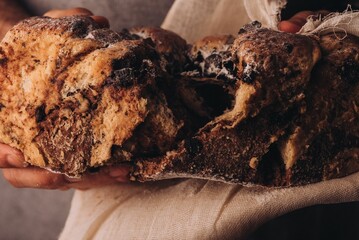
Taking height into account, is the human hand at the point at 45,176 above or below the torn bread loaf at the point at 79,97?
below

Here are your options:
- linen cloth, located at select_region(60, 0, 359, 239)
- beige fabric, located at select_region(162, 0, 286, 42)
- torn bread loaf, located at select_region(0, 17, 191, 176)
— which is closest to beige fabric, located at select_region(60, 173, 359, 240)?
linen cloth, located at select_region(60, 0, 359, 239)

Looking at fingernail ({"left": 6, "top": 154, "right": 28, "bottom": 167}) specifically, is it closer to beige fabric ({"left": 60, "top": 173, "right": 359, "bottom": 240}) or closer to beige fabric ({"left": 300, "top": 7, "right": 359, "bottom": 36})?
beige fabric ({"left": 60, "top": 173, "right": 359, "bottom": 240})

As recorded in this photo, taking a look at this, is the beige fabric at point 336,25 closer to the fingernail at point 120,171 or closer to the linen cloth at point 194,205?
the linen cloth at point 194,205

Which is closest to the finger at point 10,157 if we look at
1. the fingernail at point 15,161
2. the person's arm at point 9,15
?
the fingernail at point 15,161

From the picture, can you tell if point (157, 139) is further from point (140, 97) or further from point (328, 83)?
point (328, 83)

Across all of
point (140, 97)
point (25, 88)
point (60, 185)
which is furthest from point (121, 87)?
point (60, 185)

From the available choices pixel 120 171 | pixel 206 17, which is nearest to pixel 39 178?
pixel 120 171
